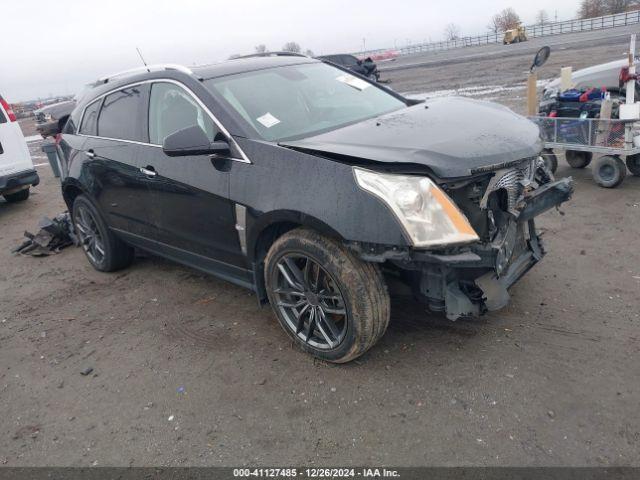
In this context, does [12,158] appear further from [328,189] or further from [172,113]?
[328,189]

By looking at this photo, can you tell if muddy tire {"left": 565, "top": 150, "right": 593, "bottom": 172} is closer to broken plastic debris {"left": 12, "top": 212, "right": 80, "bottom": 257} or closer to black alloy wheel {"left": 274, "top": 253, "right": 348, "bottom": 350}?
black alloy wheel {"left": 274, "top": 253, "right": 348, "bottom": 350}

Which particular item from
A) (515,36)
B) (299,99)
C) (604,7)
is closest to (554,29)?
(515,36)

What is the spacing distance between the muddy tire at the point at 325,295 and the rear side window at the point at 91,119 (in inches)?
104

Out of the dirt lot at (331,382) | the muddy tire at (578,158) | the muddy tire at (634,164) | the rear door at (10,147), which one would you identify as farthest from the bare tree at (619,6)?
the dirt lot at (331,382)

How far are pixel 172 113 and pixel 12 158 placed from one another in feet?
18.2

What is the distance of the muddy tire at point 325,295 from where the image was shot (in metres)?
2.92

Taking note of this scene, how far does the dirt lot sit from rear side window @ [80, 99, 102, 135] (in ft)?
5.33

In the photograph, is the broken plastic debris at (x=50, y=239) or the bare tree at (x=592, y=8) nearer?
the broken plastic debris at (x=50, y=239)

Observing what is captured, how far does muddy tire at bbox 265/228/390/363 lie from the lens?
2924 mm

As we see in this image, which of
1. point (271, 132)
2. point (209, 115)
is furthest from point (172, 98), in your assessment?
point (271, 132)

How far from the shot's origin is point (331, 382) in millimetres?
3133

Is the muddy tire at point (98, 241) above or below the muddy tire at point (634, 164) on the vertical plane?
above

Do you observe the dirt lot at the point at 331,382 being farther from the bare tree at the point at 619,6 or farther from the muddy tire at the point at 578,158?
the bare tree at the point at 619,6

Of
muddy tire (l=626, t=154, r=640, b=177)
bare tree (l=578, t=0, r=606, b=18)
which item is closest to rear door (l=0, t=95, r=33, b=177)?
muddy tire (l=626, t=154, r=640, b=177)
